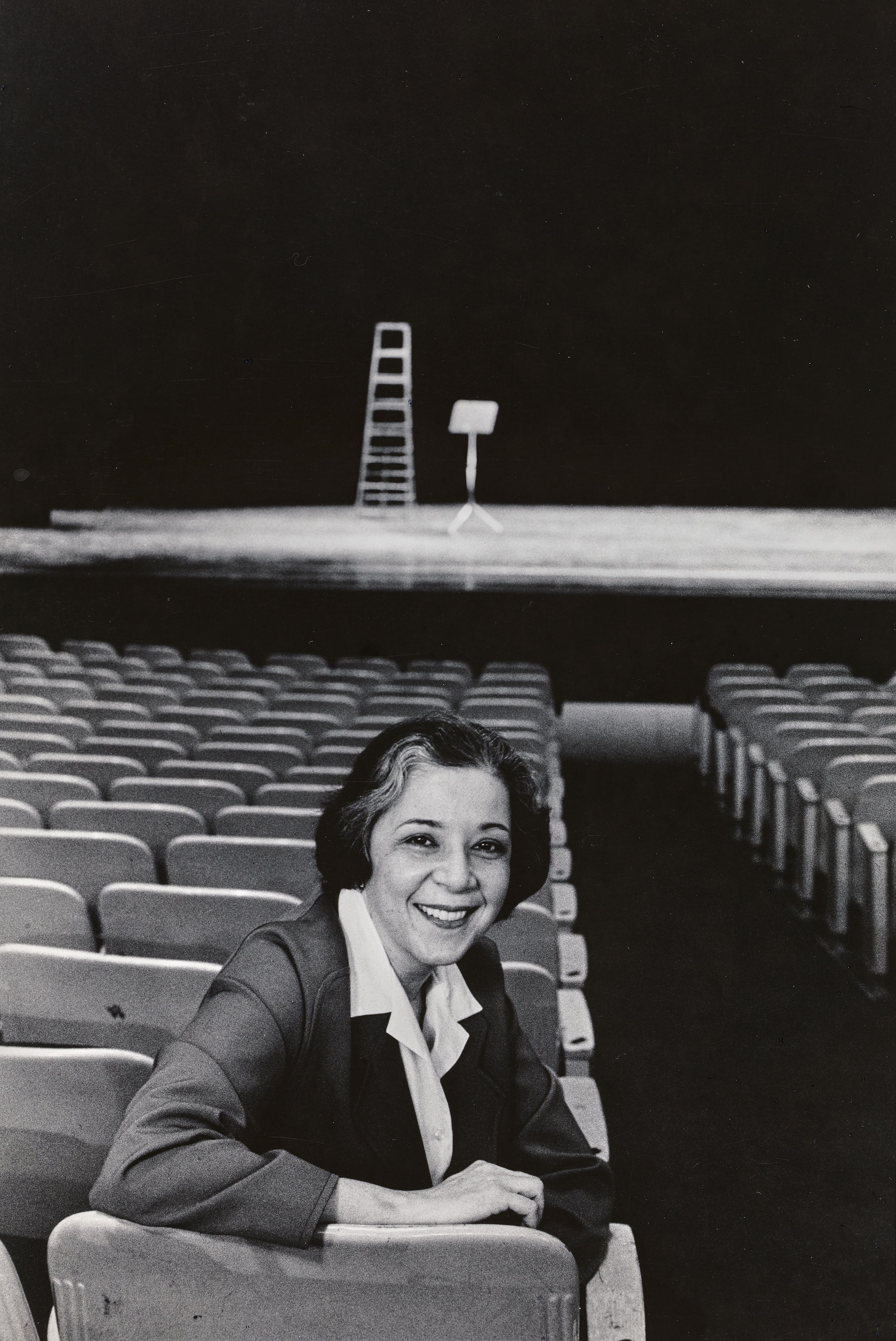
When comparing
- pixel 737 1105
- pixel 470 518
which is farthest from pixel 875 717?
pixel 470 518

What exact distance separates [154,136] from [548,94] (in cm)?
100

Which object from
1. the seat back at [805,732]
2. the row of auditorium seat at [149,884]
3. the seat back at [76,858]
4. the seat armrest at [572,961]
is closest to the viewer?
the row of auditorium seat at [149,884]

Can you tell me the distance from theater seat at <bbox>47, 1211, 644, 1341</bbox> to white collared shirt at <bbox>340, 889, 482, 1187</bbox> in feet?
0.85

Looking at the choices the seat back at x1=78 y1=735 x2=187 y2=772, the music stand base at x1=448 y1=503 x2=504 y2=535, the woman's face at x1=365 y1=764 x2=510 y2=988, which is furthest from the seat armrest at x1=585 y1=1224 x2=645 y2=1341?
the music stand base at x1=448 y1=503 x2=504 y2=535

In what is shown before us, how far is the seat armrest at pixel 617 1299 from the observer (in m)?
1.32

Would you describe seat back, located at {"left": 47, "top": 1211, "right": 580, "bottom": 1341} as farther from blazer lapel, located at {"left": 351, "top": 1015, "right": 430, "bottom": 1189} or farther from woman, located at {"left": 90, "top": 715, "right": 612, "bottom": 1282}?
blazer lapel, located at {"left": 351, "top": 1015, "right": 430, "bottom": 1189}

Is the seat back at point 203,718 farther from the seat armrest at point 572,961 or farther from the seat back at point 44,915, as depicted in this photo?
the seat armrest at point 572,961

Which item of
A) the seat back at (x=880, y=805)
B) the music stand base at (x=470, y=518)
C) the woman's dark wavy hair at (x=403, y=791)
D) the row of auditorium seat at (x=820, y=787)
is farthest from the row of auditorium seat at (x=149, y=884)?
the music stand base at (x=470, y=518)

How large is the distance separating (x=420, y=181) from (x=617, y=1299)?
105 inches

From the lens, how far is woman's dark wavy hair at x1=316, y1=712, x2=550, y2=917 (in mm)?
1412

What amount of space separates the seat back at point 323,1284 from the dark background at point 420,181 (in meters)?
1.81

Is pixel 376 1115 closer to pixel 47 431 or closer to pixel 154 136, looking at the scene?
pixel 154 136

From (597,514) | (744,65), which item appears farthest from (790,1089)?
(597,514)

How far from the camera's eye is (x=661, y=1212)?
2139 mm
